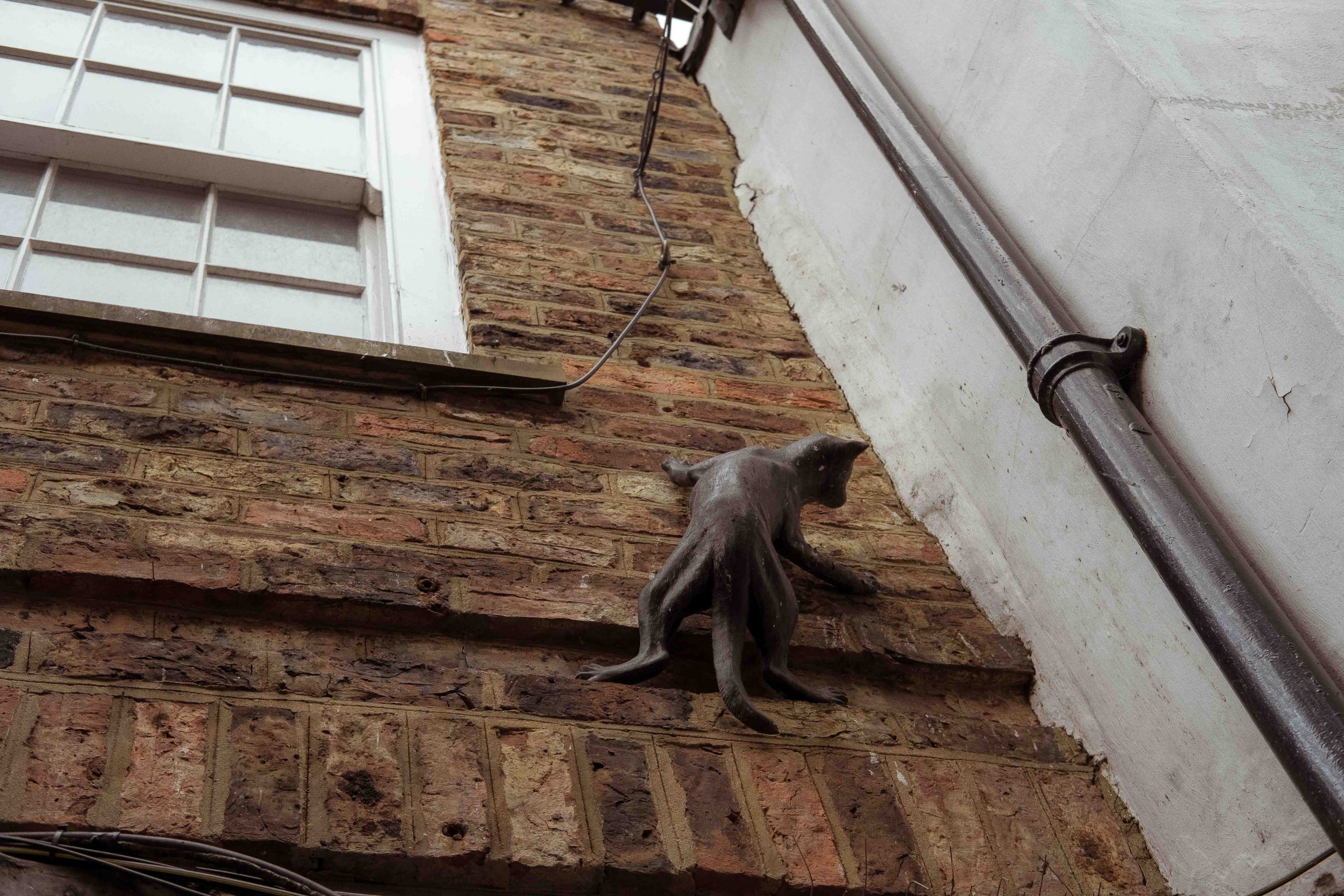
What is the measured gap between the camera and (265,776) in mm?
1704

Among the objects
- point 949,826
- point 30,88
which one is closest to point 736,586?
point 949,826

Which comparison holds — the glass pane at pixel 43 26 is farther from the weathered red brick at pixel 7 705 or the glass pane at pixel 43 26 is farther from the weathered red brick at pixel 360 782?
the weathered red brick at pixel 360 782

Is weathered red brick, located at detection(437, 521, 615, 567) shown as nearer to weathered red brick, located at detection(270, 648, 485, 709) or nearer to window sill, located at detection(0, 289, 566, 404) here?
weathered red brick, located at detection(270, 648, 485, 709)

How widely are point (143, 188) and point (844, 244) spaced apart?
6.50ft

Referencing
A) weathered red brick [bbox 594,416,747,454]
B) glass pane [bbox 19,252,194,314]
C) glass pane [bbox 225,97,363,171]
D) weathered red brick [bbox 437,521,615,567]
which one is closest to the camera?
weathered red brick [bbox 437,521,615,567]

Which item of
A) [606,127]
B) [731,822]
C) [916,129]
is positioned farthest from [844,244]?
[731,822]

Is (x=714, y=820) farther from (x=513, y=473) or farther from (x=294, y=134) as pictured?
(x=294, y=134)

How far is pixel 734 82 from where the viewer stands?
447 cm

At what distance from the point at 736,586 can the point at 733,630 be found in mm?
78

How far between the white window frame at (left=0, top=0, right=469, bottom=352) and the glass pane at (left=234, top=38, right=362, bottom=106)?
6 cm

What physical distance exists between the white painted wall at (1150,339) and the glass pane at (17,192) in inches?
85.3

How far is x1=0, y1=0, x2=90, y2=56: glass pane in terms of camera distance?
151 inches

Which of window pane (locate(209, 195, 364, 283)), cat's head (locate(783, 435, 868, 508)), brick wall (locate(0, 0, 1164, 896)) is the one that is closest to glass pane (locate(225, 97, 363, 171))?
window pane (locate(209, 195, 364, 283))

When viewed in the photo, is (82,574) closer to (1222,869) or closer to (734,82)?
(1222,869)
